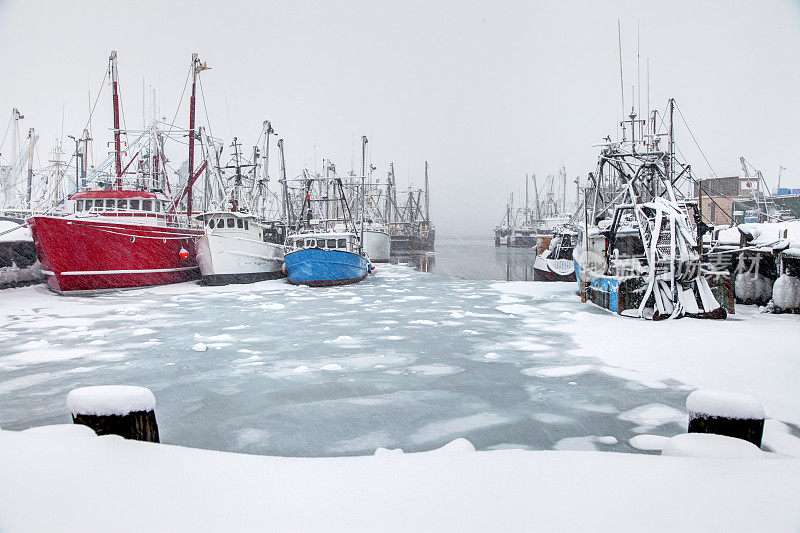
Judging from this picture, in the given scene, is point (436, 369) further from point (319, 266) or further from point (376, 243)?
point (376, 243)

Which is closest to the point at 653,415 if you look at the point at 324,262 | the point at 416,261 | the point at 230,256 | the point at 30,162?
the point at 324,262

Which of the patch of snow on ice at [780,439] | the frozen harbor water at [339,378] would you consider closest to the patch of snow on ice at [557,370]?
the frozen harbor water at [339,378]

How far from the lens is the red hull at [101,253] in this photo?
52.3 feet

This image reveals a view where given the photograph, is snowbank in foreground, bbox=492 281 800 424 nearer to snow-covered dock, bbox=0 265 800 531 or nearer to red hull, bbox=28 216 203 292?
snow-covered dock, bbox=0 265 800 531

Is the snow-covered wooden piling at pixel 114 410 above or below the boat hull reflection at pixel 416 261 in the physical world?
above

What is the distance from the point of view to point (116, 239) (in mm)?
17391

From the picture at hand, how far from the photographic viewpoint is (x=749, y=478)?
2.91 metres

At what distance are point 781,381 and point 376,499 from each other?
5754 millimetres

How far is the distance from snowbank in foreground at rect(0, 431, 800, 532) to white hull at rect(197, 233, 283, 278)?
17.5 meters

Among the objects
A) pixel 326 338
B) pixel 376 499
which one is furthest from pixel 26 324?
pixel 376 499

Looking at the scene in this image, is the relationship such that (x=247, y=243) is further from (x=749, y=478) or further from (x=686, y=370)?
(x=749, y=478)

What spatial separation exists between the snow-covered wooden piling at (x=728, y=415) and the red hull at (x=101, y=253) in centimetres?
1827

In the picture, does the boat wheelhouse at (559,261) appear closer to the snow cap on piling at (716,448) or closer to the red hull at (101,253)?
the red hull at (101,253)

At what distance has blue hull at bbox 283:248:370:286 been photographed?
2038cm
